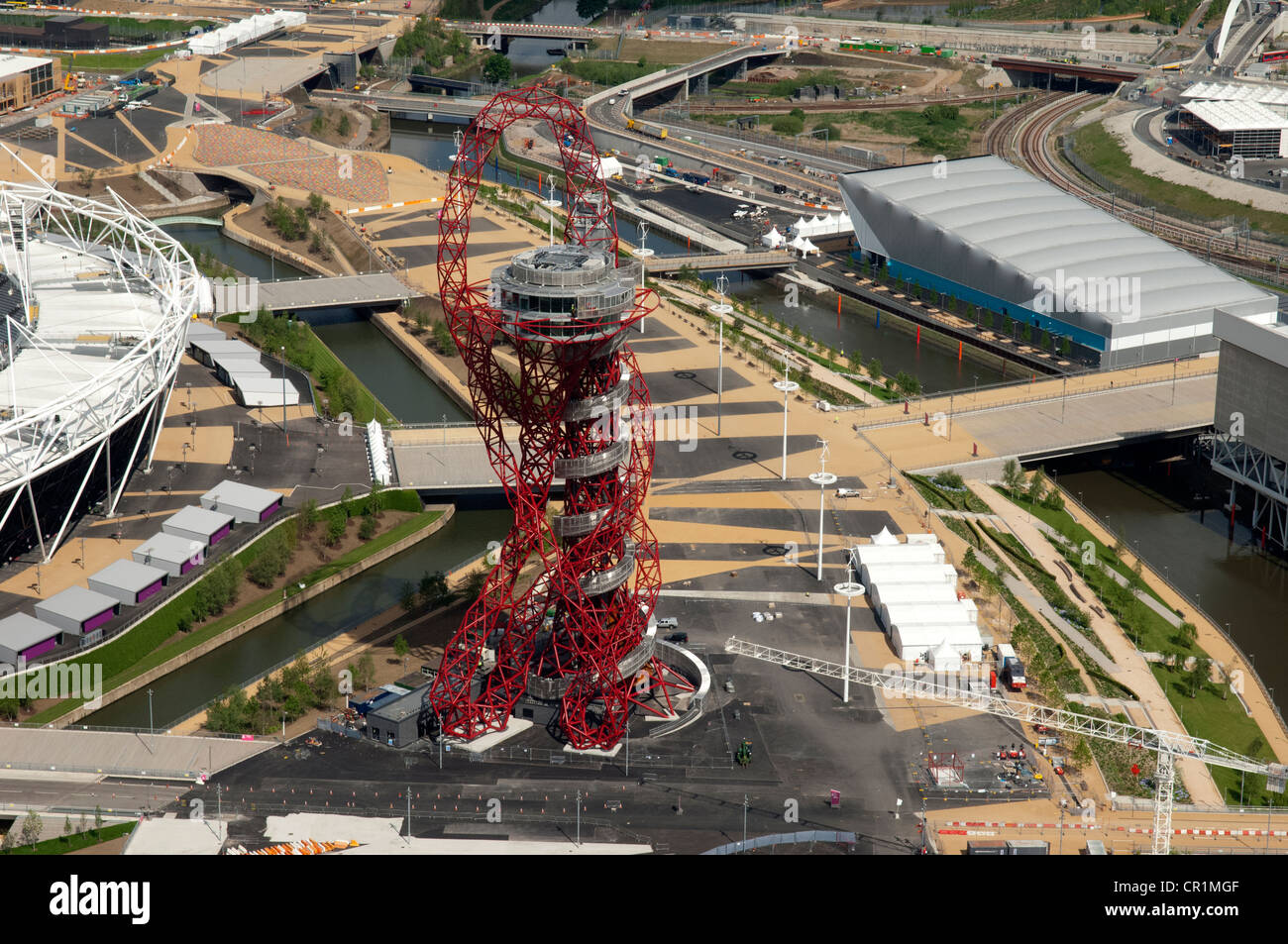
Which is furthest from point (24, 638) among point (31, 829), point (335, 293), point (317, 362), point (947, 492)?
point (335, 293)

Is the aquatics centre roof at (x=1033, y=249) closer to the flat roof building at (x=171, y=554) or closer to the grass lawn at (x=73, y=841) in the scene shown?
the flat roof building at (x=171, y=554)

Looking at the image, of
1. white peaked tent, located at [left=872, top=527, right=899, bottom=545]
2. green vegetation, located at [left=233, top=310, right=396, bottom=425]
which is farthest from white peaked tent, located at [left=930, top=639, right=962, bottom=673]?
green vegetation, located at [left=233, top=310, right=396, bottom=425]

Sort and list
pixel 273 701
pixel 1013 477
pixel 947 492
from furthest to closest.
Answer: pixel 1013 477 < pixel 947 492 < pixel 273 701

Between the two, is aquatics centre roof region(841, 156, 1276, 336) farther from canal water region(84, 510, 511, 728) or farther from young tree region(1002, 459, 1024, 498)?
canal water region(84, 510, 511, 728)

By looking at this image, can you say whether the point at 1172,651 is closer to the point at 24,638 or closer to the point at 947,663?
the point at 947,663

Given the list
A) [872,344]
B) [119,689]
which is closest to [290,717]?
[119,689]

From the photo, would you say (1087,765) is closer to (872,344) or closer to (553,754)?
(553,754)
